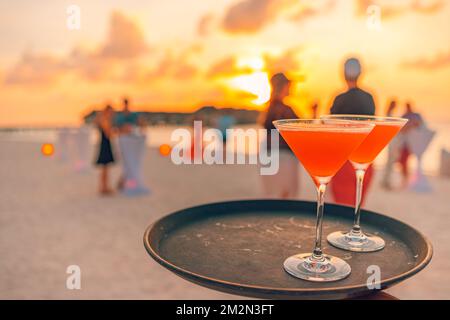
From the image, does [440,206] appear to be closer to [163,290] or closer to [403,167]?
[403,167]

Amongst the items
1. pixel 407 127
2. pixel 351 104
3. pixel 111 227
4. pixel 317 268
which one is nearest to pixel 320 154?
pixel 317 268

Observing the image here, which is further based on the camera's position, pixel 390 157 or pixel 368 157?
pixel 390 157

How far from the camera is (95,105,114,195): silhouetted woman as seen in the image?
700 cm

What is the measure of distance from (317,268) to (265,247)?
0.29m

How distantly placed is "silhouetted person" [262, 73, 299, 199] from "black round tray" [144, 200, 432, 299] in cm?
187

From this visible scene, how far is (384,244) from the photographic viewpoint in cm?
172

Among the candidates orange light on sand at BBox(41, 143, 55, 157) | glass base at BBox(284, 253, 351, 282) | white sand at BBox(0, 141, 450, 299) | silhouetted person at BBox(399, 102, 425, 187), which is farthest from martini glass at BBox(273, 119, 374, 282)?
orange light on sand at BBox(41, 143, 55, 157)

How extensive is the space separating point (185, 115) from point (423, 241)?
1954 inches

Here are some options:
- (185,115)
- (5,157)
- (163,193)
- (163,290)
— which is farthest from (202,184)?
(185,115)

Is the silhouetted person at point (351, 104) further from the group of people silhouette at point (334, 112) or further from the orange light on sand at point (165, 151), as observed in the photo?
the orange light on sand at point (165, 151)

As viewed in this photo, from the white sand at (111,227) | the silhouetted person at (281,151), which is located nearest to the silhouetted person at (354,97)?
the silhouetted person at (281,151)

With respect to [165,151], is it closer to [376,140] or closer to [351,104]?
[351,104]

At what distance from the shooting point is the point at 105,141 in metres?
7.17
